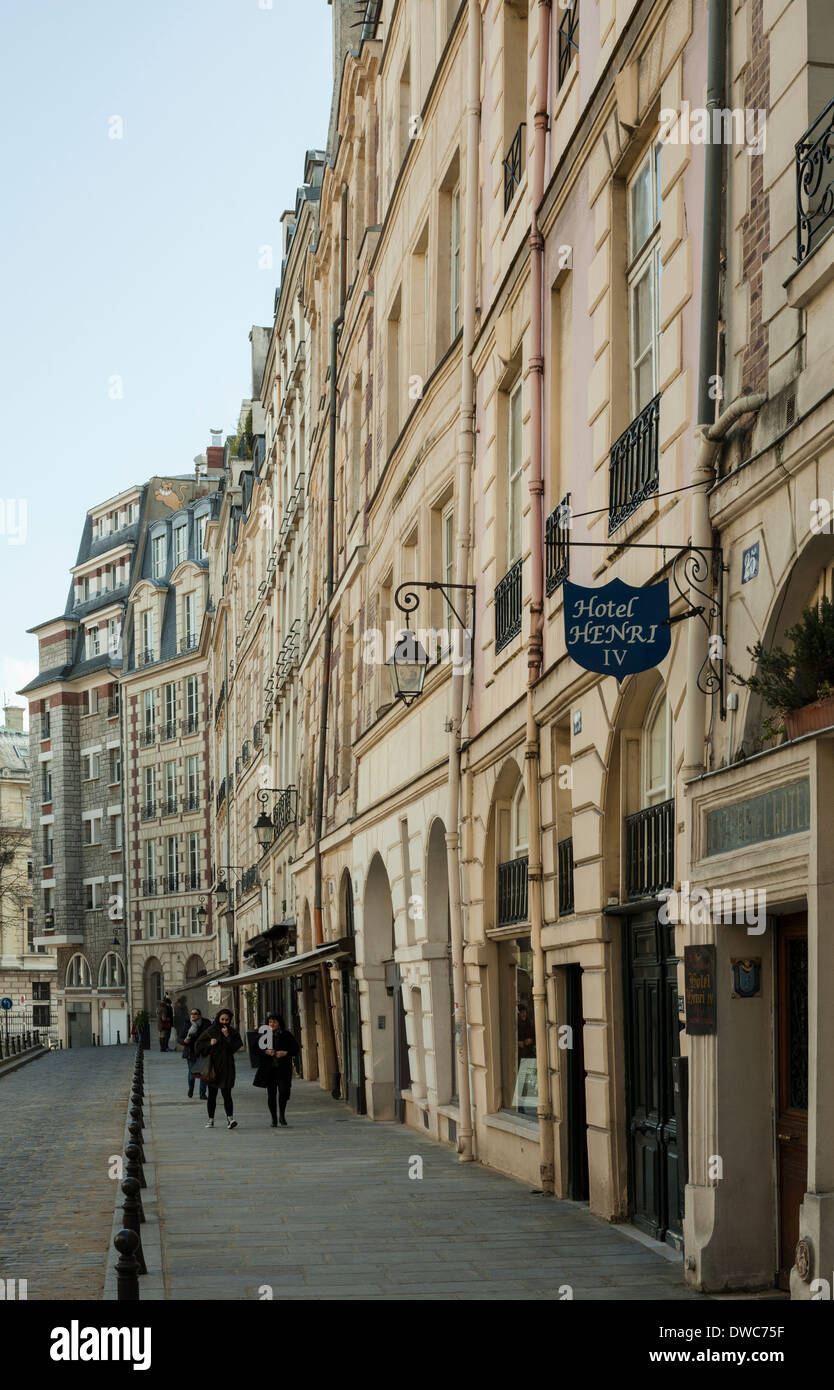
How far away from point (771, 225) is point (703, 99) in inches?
58.9

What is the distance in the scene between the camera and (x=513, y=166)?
15430 mm

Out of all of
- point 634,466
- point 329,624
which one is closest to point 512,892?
point 634,466

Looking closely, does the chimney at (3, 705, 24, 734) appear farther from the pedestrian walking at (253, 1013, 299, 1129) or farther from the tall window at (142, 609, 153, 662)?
the pedestrian walking at (253, 1013, 299, 1129)

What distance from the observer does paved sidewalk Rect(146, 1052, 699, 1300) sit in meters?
9.23

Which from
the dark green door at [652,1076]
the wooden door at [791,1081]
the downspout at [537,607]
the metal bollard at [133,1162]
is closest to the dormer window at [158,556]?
the downspout at [537,607]

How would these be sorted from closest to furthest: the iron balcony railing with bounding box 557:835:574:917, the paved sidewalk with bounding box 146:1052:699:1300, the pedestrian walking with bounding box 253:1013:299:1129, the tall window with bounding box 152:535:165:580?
1. the paved sidewalk with bounding box 146:1052:699:1300
2. the iron balcony railing with bounding box 557:835:574:917
3. the pedestrian walking with bounding box 253:1013:299:1129
4. the tall window with bounding box 152:535:165:580

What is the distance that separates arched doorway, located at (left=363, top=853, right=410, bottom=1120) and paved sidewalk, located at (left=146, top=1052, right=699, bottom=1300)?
12.6 feet

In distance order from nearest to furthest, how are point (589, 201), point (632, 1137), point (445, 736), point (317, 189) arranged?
point (632, 1137) → point (589, 201) → point (445, 736) → point (317, 189)

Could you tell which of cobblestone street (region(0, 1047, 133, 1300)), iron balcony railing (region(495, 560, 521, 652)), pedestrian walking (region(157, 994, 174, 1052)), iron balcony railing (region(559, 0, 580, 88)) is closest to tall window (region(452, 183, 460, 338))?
iron balcony railing (region(495, 560, 521, 652))

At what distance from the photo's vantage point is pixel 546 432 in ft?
45.5

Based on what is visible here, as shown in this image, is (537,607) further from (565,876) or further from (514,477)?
(514,477)

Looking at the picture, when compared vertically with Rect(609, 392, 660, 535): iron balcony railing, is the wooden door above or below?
below

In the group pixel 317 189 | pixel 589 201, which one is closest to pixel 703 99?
pixel 589 201

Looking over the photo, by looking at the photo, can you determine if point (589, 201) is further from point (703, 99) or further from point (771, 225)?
point (771, 225)
